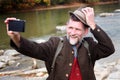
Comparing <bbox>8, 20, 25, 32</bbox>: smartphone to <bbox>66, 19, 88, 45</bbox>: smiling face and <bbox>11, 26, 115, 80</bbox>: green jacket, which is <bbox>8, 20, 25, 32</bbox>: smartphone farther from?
<bbox>66, 19, 88, 45</bbox>: smiling face

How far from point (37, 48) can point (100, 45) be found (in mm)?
629

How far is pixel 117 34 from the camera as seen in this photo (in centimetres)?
1952

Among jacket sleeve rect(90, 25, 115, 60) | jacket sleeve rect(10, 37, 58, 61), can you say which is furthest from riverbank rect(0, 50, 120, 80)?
jacket sleeve rect(10, 37, 58, 61)

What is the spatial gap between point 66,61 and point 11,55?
464 inches

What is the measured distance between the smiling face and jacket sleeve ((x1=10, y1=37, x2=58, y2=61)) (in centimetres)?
15

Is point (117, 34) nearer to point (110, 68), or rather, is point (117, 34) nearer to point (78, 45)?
point (110, 68)

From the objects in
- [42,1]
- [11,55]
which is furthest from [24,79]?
[42,1]

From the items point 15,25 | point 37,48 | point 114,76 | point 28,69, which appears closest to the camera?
point 15,25

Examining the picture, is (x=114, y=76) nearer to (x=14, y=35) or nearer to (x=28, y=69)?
(x=28, y=69)

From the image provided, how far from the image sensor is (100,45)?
11.3 ft

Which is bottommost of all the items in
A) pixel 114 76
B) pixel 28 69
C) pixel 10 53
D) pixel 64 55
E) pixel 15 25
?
pixel 10 53

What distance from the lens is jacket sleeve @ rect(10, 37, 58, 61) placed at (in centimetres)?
318

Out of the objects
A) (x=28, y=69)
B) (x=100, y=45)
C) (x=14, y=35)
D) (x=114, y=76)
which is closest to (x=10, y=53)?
(x=28, y=69)

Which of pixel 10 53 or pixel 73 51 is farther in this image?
pixel 10 53
